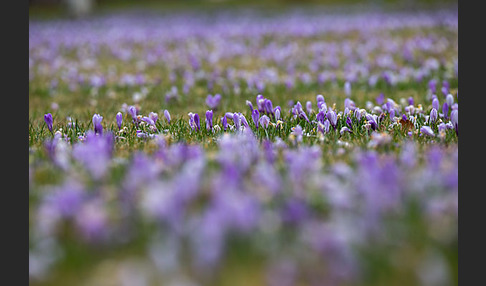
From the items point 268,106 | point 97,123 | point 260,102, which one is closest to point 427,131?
point 268,106

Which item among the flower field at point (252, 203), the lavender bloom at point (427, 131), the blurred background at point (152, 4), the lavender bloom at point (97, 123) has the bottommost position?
the flower field at point (252, 203)

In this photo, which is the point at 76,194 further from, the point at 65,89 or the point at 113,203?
the point at 65,89

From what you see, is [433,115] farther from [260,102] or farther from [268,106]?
[260,102]

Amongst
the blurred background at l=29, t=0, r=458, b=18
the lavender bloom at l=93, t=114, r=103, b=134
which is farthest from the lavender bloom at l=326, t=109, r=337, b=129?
the blurred background at l=29, t=0, r=458, b=18

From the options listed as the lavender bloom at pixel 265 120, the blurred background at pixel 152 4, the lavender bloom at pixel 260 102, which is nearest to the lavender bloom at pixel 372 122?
the lavender bloom at pixel 265 120

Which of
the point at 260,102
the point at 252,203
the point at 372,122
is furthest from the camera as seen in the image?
the point at 260,102

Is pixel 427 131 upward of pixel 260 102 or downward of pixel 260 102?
downward

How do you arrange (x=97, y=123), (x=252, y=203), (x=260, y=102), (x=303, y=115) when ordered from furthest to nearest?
(x=260, y=102) < (x=303, y=115) < (x=97, y=123) < (x=252, y=203)

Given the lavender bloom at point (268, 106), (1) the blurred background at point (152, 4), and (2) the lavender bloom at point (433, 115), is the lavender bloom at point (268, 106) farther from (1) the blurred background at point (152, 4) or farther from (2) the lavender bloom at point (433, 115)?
(1) the blurred background at point (152, 4)

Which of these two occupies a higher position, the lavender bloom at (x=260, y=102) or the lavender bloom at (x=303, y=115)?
the lavender bloom at (x=260, y=102)

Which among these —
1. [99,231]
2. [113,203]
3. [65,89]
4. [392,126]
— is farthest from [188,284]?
[65,89]

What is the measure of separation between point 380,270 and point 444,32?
427 inches

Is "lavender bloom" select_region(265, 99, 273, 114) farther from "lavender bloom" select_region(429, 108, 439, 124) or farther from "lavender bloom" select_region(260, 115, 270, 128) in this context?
"lavender bloom" select_region(429, 108, 439, 124)

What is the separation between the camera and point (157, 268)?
2055mm
